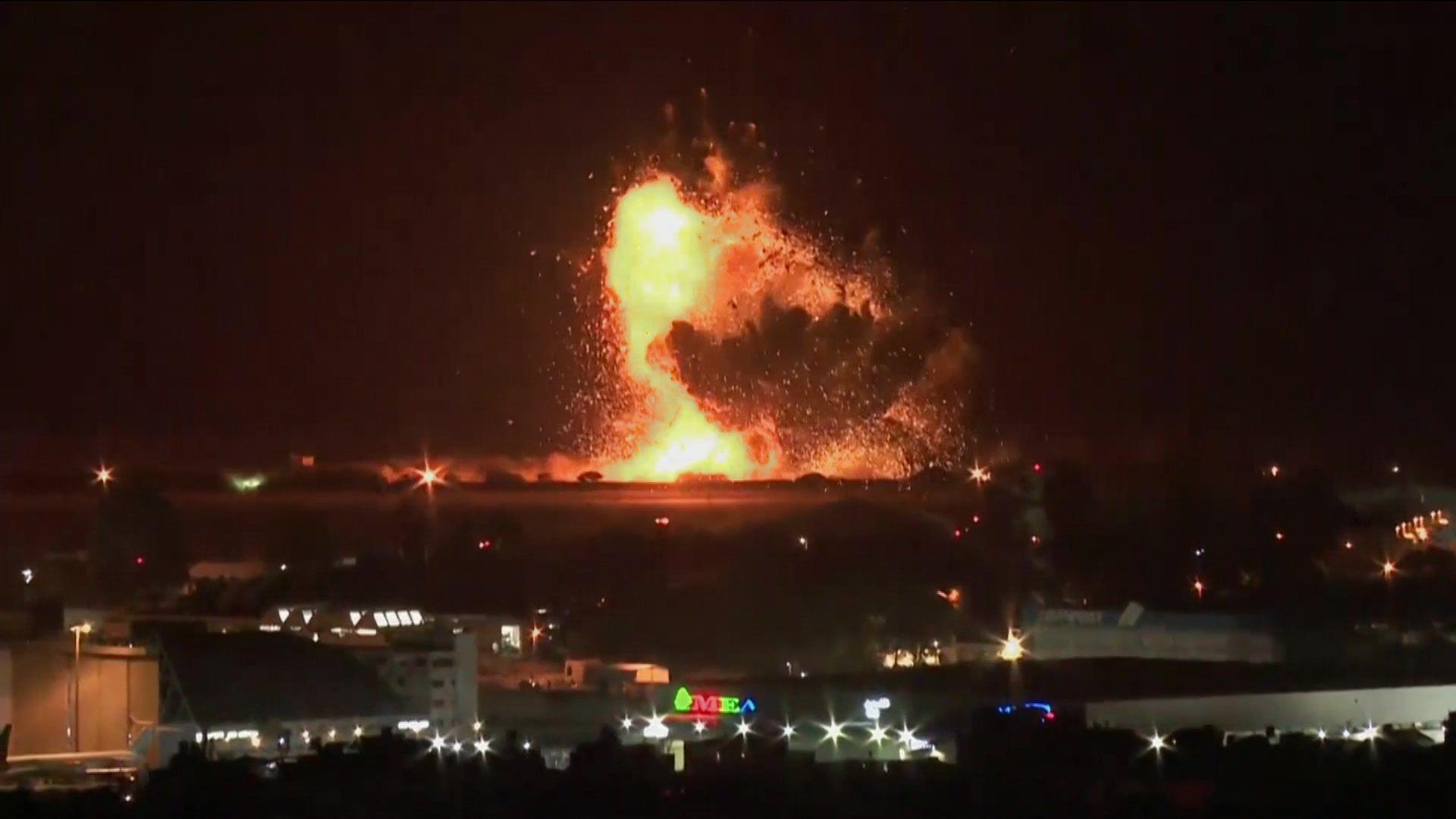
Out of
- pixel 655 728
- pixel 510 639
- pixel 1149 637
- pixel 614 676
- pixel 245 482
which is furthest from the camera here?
pixel 245 482

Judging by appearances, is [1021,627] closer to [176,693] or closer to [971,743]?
[971,743]

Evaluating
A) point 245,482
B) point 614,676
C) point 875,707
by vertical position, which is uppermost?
point 245,482

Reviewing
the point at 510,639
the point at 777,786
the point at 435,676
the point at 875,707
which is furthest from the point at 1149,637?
the point at 777,786

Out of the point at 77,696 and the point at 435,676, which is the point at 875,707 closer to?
the point at 435,676

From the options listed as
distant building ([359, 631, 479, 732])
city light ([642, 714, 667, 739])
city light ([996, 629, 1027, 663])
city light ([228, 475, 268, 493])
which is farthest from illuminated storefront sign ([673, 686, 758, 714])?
city light ([228, 475, 268, 493])

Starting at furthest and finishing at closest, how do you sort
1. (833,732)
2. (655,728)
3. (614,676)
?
1. (614,676)
2. (655,728)
3. (833,732)

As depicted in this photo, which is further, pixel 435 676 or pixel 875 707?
pixel 435 676
